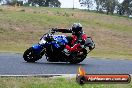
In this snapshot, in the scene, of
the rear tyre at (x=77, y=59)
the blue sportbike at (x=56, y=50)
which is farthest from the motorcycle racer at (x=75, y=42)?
the rear tyre at (x=77, y=59)

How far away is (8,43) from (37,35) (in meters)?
7.15

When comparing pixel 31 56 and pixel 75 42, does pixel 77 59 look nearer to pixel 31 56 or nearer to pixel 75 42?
pixel 75 42

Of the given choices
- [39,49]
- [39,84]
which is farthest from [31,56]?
[39,84]

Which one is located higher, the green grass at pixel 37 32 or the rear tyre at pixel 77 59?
the rear tyre at pixel 77 59

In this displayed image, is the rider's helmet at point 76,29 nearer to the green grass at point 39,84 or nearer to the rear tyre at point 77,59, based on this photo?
the rear tyre at point 77,59

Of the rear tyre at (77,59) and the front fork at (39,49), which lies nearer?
the front fork at (39,49)

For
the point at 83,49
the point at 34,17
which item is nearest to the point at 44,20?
the point at 34,17

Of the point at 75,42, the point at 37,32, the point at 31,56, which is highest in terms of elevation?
the point at 75,42

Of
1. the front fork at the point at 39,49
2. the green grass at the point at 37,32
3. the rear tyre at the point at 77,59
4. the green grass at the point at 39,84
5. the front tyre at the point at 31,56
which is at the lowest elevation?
the green grass at the point at 37,32

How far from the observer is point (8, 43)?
117 feet

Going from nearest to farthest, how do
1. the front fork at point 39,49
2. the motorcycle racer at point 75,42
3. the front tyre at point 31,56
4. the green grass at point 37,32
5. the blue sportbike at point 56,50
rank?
the front tyre at point 31,56
the front fork at point 39,49
the blue sportbike at point 56,50
the motorcycle racer at point 75,42
the green grass at point 37,32

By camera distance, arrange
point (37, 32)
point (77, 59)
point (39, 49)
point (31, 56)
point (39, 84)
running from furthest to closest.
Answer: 1. point (37, 32)
2. point (77, 59)
3. point (39, 49)
4. point (31, 56)
5. point (39, 84)

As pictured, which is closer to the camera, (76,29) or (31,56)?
(31,56)

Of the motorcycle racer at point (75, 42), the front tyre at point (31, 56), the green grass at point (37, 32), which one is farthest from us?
the green grass at point (37, 32)
